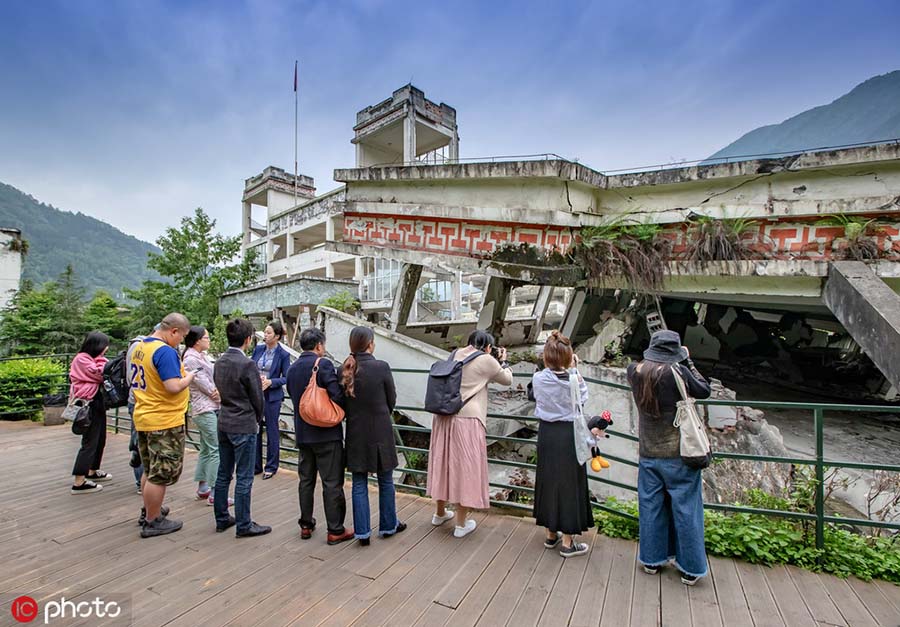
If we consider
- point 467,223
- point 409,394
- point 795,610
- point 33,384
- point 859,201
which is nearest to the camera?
point 795,610

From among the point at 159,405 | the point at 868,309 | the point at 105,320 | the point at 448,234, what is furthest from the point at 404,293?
the point at 105,320

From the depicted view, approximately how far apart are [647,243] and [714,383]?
7.27 ft

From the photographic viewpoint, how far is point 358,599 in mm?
2607

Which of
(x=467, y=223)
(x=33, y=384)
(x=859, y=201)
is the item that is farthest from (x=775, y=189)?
(x=33, y=384)

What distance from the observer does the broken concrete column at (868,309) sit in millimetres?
3965

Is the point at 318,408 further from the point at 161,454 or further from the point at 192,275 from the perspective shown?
the point at 192,275

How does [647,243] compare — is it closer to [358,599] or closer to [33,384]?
[358,599]

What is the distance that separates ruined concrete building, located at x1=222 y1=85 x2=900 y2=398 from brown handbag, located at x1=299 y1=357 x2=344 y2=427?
3.59 m

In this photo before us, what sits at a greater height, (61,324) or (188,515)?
(61,324)

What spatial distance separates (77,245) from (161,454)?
127 m

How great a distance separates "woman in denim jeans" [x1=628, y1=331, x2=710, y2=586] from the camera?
268 cm

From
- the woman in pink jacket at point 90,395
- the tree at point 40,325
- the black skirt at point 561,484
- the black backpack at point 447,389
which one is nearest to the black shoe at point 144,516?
the woman in pink jacket at point 90,395

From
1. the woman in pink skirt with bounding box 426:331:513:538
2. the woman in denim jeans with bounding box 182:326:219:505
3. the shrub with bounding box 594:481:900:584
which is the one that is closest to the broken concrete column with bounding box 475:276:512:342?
the woman in pink skirt with bounding box 426:331:513:538

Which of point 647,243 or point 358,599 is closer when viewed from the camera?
point 358,599
